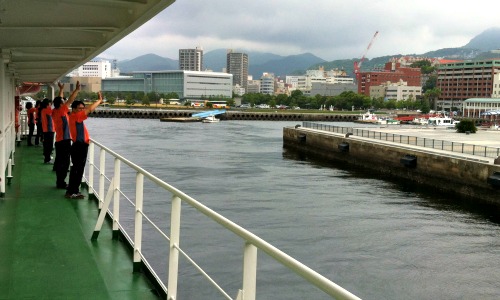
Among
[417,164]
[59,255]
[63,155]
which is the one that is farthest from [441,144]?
[59,255]

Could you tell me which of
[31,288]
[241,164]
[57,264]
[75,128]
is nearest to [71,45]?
[75,128]

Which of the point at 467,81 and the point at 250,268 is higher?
the point at 467,81

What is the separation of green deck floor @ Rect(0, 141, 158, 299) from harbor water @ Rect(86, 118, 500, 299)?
388cm

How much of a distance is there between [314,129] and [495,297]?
39.5m

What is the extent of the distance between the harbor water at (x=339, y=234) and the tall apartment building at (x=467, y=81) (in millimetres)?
Answer: 157515

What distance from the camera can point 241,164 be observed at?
112 feet

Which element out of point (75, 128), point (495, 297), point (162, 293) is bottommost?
point (495, 297)

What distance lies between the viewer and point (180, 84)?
18800cm

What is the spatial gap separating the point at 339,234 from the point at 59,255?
1226 cm

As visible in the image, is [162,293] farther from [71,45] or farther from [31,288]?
[71,45]

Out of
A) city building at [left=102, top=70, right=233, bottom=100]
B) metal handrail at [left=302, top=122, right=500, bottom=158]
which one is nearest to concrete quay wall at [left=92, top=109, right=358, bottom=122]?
metal handrail at [left=302, top=122, right=500, bottom=158]

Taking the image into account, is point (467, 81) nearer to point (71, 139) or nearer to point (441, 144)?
point (441, 144)

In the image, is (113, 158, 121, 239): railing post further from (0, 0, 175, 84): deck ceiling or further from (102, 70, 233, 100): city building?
(102, 70, 233, 100): city building

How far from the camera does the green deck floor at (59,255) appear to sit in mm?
4211
